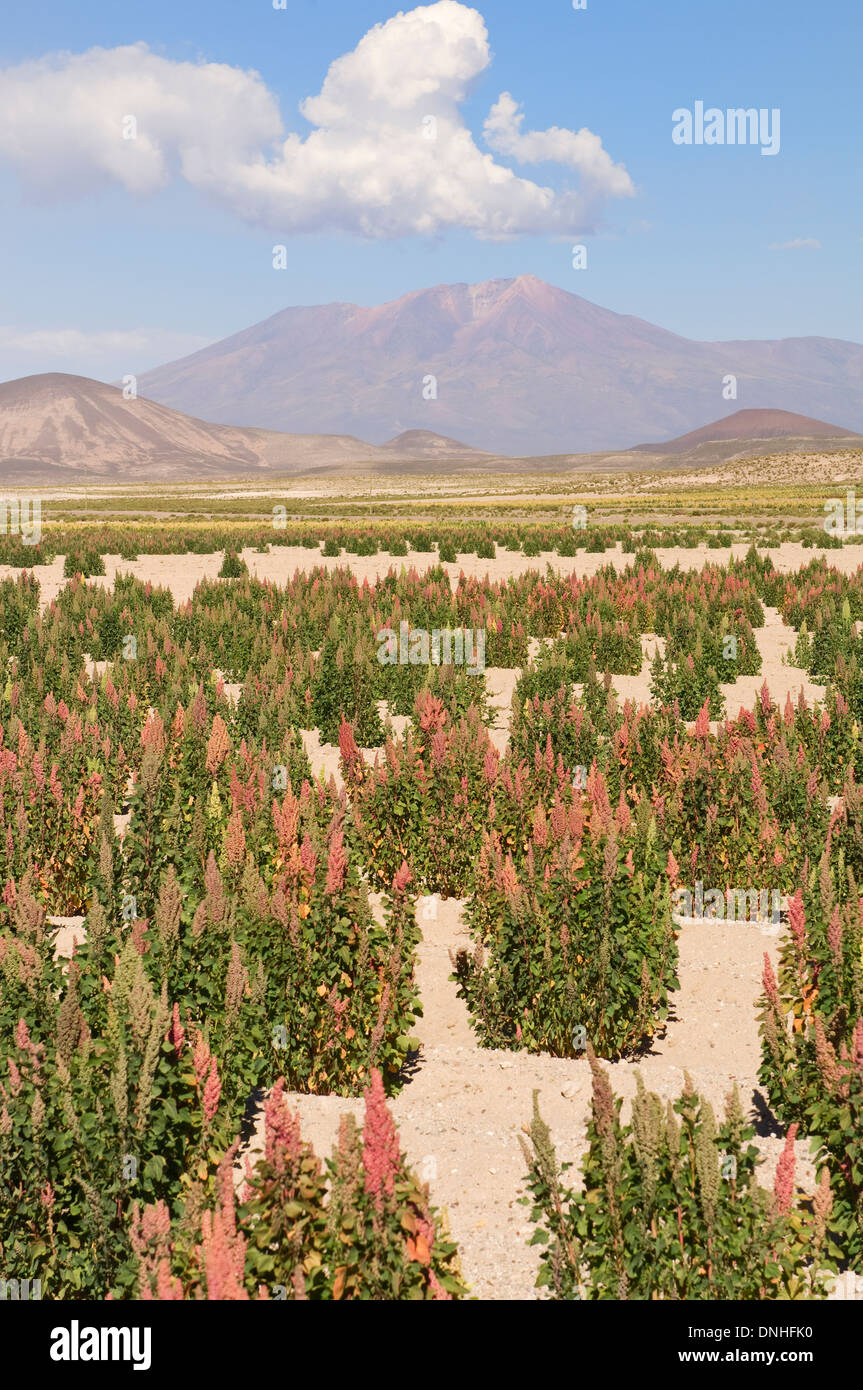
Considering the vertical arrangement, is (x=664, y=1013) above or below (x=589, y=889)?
below

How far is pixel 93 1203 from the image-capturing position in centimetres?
369

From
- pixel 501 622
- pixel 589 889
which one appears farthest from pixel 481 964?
pixel 501 622

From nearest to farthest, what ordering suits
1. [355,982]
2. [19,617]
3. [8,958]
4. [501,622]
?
[8,958], [355,982], [501,622], [19,617]

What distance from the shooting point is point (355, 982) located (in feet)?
17.6

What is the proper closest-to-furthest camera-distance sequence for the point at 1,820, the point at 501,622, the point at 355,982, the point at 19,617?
the point at 355,982 → the point at 1,820 → the point at 501,622 → the point at 19,617

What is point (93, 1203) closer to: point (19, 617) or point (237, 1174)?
point (237, 1174)

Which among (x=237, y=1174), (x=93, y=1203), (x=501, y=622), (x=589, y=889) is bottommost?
(x=237, y=1174)

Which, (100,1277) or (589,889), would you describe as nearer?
(100,1277)

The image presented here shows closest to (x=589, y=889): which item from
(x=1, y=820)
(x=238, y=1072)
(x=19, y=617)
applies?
(x=238, y=1072)

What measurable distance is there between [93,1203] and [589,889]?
2.85 m

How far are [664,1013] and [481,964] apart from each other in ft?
3.44
